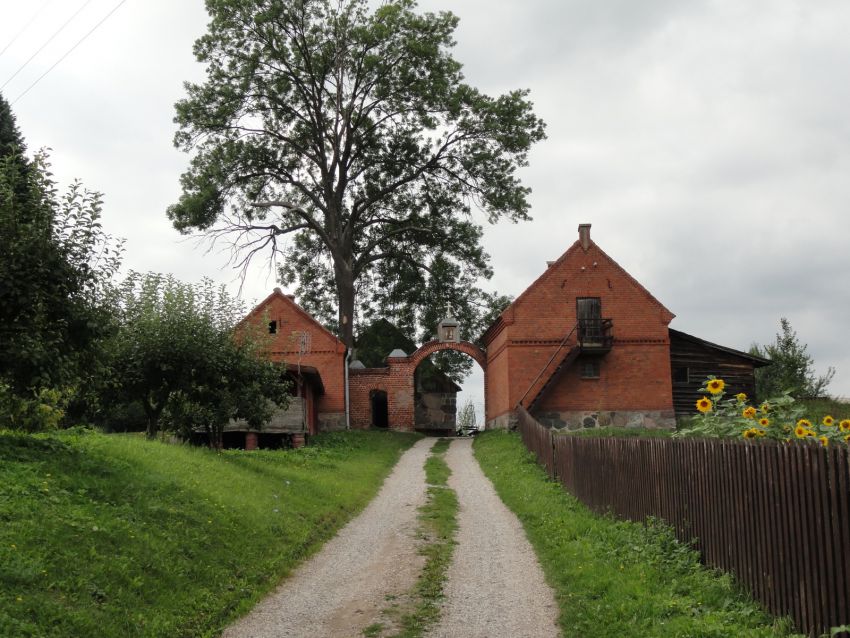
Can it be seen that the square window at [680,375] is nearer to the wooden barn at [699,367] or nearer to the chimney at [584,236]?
the wooden barn at [699,367]

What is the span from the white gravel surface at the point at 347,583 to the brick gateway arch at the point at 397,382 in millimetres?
22703

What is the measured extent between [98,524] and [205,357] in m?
9.40

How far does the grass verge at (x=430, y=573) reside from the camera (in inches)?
320

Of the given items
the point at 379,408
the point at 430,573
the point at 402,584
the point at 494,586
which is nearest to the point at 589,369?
the point at 379,408

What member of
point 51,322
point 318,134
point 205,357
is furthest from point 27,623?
point 318,134

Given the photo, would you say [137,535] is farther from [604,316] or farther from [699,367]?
[699,367]

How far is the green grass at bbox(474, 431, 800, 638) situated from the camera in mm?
7094

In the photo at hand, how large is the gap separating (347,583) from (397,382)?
94.8 feet

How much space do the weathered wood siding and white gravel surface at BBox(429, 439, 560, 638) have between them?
20.7 meters

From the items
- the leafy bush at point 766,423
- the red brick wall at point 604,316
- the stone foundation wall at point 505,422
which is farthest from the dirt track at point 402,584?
the red brick wall at point 604,316

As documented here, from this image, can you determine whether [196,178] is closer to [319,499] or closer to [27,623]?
[319,499]

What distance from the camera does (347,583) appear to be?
1011 centimetres

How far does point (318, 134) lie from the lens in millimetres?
36031

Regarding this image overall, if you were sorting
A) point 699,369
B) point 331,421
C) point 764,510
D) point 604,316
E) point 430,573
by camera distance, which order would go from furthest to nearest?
point 331,421 → point 699,369 → point 604,316 → point 430,573 → point 764,510
